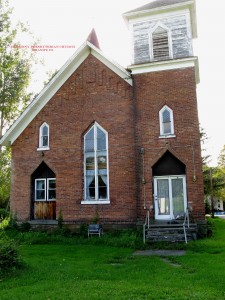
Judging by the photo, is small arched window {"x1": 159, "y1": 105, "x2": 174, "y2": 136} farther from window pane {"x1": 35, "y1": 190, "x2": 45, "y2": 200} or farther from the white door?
window pane {"x1": 35, "y1": 190, "x2": 45, "y2": 200}

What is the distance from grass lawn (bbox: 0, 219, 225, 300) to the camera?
6352mm

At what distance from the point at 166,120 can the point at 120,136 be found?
2301mm

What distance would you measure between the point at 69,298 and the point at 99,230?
8.89m

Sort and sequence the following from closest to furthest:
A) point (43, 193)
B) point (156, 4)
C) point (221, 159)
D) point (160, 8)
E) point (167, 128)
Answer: point (167, 128)
point (160, 8)
point (156, 4)
point (43, 193)
point (221, 159)

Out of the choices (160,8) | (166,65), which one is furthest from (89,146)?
(160,8)

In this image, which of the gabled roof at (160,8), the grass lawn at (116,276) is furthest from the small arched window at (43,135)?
the grass lawn at (116,276)

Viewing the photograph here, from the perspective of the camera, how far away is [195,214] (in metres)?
14.5

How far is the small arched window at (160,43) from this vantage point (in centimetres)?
1641

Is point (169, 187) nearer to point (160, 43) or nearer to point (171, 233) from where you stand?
point (171, 233)

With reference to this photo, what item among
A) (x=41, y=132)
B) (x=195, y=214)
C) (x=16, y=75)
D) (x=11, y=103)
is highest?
(x=16, y=75)

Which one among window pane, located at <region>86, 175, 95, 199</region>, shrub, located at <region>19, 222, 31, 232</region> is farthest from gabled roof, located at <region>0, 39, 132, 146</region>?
window pane, located at <region>86, 175, 95, 199</region>

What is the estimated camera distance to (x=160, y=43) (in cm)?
1662

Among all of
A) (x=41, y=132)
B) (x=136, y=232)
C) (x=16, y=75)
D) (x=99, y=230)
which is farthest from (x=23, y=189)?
(x=16, y=75)

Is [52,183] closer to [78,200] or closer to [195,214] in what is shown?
[78,200]
